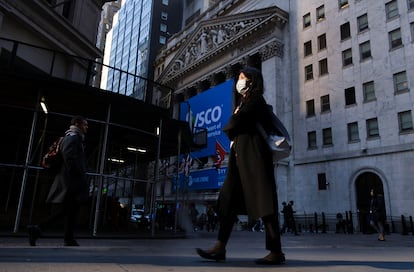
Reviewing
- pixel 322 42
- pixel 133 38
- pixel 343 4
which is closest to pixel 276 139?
pixel 322 42

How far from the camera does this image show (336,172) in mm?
29312

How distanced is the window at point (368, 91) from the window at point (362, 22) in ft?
16.0

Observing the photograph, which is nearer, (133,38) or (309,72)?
(309,72)

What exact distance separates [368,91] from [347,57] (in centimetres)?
390

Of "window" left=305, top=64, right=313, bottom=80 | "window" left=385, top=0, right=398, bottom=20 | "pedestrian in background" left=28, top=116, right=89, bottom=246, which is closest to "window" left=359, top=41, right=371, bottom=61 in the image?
"window" left=385, top=0, right=398, bottom=20

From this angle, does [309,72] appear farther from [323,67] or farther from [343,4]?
[343,4]

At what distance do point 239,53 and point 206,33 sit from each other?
7.61m

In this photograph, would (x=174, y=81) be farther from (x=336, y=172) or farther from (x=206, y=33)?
(x=336, y=172)

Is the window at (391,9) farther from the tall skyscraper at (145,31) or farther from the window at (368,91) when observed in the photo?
the tall skyscraper at (145,31)

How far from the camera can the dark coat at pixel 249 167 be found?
3.42 metres

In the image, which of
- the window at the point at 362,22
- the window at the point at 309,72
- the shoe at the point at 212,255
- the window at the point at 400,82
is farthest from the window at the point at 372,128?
the shoe at the point at 212,255

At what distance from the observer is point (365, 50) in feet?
Result: 96.5

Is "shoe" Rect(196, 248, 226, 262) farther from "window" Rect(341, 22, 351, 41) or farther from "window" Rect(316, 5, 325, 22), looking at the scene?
"window" Rect(316, 5, 325, 22)

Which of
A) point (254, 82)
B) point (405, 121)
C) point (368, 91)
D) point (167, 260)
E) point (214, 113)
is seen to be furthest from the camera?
point (214, 113)
